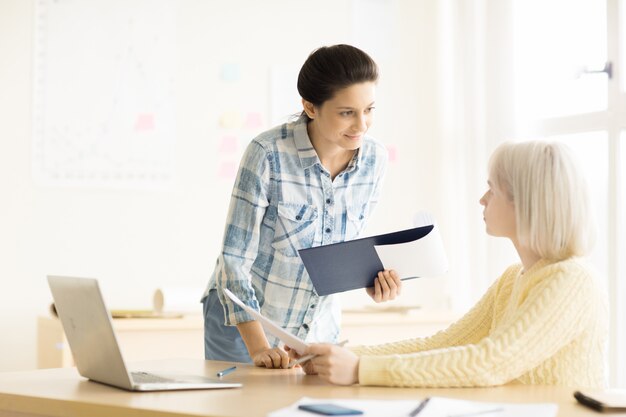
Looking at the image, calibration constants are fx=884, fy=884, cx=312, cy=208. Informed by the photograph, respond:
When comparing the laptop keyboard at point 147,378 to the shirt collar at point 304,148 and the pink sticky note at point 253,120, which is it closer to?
the shirt collar at point 304,148

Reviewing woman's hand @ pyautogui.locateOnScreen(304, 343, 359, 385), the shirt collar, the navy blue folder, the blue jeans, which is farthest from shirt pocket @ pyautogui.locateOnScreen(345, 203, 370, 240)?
woman's hand @ pyautogui.locateOnScreen(304, 343, 359, 385)

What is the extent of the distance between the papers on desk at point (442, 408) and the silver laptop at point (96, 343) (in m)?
0.29

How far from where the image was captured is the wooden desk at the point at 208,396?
1.32m

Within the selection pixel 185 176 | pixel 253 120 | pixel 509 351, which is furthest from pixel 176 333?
pixel 509 351

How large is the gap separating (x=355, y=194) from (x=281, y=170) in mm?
214

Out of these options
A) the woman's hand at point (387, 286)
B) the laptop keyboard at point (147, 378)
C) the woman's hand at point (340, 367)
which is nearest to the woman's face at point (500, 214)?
the woman's hand at point (387, 286)

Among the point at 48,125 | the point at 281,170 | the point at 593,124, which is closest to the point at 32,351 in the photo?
the point at 48,125

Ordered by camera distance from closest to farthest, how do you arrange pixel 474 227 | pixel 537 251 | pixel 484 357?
pixel 484 357
pixel 537 251
pixel 474 227

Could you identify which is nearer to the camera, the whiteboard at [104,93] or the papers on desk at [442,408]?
the papers on desk at [442,408]

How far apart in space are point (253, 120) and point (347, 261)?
1.89 metres

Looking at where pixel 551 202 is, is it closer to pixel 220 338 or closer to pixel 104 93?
pixel 220 338

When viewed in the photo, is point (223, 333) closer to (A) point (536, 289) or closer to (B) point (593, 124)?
(A) point (536, 289)

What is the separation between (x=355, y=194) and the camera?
2191mm

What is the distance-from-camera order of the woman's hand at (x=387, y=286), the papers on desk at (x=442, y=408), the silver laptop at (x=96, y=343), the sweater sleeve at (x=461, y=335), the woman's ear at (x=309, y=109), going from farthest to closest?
the woman's ear at (x=309, y=109)
the woman's hand at (x=387, y=286)
the sweater sleeve at (x=461, y=335)
the silver laptop at (x=96, y=343)
the papers on desk at (x=442, y=408)
